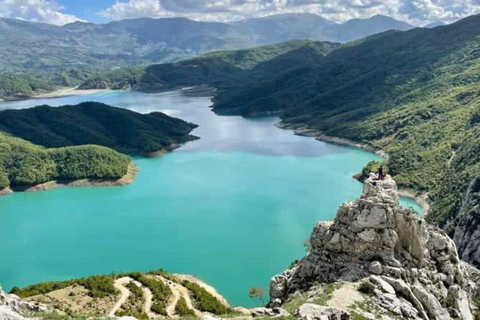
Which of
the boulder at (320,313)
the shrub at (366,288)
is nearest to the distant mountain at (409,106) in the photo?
the shrub at (366,288)

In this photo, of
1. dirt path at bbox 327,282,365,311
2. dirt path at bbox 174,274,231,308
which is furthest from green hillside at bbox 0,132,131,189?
dirt path at bbox 327,282,365,311

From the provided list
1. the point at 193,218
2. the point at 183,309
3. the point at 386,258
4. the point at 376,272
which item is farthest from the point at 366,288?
the point at 193,218

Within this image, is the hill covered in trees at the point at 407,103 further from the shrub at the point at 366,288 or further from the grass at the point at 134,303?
the shrub at the point at 366,288

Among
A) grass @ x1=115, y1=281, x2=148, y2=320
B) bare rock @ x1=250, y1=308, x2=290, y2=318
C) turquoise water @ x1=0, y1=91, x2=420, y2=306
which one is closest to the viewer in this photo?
bare rock @ x1=250, y1=308, x2=290, y2=318

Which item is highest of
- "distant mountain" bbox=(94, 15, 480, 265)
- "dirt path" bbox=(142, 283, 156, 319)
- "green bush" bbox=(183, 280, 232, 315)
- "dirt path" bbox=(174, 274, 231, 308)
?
"distant mountain" bbox=(94, 15, 480, 265)

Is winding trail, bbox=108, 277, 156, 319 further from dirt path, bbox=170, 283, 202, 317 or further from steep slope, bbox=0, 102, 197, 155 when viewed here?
steep slope, bbox=0, 102, 197, 155
